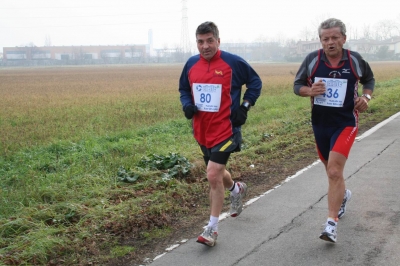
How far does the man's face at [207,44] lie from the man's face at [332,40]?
3.38 feet

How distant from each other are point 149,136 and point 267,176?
5009 millimetres

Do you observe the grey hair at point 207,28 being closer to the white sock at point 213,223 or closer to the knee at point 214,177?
the knee at point 214,177

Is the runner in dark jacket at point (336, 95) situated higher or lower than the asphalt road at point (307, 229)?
higher

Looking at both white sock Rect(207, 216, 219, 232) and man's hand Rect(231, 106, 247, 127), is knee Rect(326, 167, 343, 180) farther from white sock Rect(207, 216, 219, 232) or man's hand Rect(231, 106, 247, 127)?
white sock Rect(207, 216, 219, 232)

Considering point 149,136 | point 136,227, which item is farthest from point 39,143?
point 136,227

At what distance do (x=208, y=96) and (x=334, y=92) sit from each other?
1.21 m

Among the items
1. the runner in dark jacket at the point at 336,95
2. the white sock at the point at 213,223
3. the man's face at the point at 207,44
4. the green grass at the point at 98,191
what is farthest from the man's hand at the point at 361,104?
the green grass at the point at 98,191

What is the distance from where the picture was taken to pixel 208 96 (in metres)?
4.96

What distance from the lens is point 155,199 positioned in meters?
6.26

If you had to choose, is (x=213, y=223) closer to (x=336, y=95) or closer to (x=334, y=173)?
(x=334, y=173)

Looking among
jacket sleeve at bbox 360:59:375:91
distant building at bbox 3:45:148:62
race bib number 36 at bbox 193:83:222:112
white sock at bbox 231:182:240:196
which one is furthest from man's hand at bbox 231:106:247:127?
distant building at bbox 3:45:148:62

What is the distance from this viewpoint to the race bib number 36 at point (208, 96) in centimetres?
494

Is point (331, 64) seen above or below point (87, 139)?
above

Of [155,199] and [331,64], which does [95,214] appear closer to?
[155,199]
